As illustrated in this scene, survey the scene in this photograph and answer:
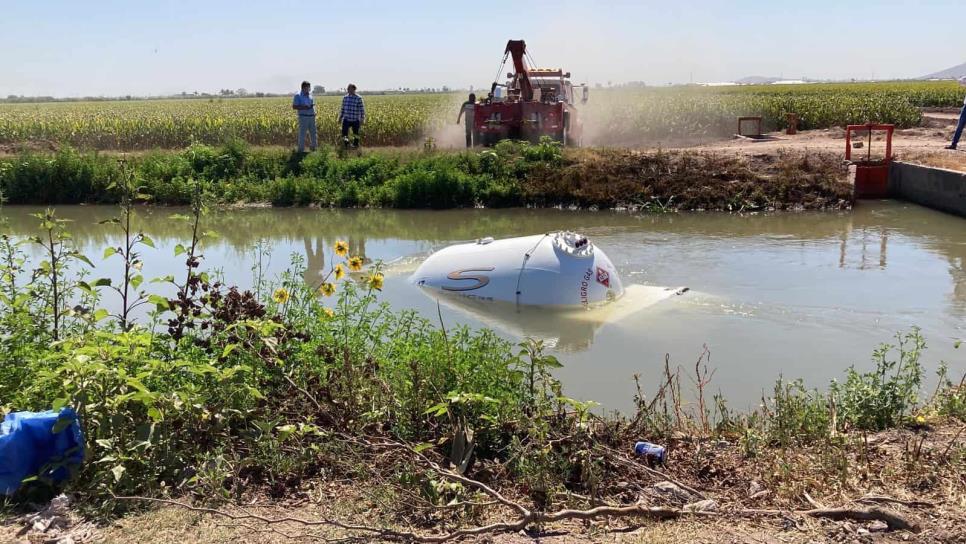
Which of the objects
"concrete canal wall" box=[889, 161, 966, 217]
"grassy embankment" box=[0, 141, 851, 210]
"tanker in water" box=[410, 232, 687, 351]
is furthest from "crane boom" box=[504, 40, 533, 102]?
"tanker in water" box=[410, 232, 687, 351]

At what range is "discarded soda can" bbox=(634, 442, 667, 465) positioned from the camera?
4934 millimetres

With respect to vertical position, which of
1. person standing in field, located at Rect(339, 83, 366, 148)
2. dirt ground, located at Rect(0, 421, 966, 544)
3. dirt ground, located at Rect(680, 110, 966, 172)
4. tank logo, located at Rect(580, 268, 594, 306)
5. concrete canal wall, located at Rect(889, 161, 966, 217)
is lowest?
dirt ground, located at Rect(0, 421, 966, 544)

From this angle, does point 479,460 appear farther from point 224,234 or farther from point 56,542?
point 224,234

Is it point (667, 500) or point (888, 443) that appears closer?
point (667, 500)

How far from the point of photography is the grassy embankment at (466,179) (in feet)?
60.6

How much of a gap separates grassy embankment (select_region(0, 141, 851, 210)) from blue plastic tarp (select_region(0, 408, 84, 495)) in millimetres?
14453

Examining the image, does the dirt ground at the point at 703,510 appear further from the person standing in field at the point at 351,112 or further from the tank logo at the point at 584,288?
the person standing in field at the point at 351,112

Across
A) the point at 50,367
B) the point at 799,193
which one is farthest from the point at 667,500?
the point at 799,193

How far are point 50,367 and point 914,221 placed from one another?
15.3 m

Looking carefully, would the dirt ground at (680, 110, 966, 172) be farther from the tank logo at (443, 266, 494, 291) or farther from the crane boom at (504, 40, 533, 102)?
the tank logo at (443, 266, 494, 291)

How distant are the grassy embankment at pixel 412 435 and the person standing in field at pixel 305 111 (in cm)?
1603

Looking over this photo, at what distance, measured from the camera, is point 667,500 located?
442 centimetres

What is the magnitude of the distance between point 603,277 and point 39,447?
21.9 ft

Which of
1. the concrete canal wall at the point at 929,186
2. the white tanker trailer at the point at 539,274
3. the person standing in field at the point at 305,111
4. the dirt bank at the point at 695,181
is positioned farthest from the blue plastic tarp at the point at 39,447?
the person standing in field at the point at 305,111
